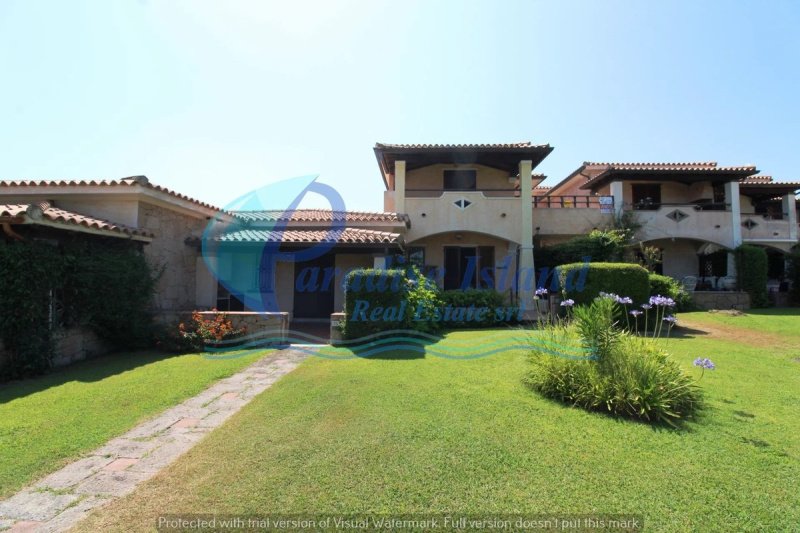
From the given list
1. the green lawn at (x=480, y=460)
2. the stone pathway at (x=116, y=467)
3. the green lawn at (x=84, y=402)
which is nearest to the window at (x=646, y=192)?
the green lawn at (x=480, y=460)

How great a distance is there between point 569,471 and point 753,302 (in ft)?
63.7

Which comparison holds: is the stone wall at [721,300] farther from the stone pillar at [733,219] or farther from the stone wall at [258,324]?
the stone wall at [258,324]

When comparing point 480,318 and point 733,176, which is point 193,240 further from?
point 733,176

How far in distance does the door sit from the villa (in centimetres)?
4

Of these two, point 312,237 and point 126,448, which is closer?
point 126,448

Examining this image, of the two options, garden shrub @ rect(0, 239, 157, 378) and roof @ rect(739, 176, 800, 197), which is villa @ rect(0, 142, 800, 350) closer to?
roof @ rect(739, 176, 800, 197)

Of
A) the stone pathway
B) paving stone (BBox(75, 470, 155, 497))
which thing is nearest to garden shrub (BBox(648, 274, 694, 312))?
the stone pathway

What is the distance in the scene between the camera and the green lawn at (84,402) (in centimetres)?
389

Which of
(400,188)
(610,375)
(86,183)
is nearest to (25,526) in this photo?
(610,375)

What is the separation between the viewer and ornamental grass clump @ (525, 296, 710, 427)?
4.94 metres

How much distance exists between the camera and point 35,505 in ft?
10.1

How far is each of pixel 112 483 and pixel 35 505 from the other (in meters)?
Answer: 0.49

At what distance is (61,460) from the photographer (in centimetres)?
379

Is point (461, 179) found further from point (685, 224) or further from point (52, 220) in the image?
point (52, 220)
